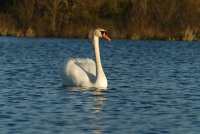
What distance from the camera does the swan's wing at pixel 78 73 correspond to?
20.7m

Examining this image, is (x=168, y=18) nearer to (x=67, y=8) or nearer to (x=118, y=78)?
(x=67, y=8)

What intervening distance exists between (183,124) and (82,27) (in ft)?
134

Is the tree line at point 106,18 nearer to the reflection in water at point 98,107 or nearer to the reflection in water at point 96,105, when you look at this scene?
the reflection in water at point 96,105

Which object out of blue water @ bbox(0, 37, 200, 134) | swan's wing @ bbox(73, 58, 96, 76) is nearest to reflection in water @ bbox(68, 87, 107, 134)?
blue water @ bbox(0, 37, 200, 134)

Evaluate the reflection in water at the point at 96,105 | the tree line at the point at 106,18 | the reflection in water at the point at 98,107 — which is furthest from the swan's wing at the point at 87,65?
the tree line at the point at 106,18

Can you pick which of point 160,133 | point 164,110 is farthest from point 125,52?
point 160,133

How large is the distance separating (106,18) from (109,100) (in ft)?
129

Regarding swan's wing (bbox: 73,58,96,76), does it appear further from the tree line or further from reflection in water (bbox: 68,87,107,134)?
the tree line

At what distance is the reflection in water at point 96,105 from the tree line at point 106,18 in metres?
31.2

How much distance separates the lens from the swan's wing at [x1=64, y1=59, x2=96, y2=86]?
816 inches

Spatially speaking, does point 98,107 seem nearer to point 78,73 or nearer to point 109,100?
point 109,100

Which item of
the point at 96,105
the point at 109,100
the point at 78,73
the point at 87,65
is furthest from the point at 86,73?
the point at 96,105

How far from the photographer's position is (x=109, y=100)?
1841 centimetres

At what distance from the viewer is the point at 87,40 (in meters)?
52.4
